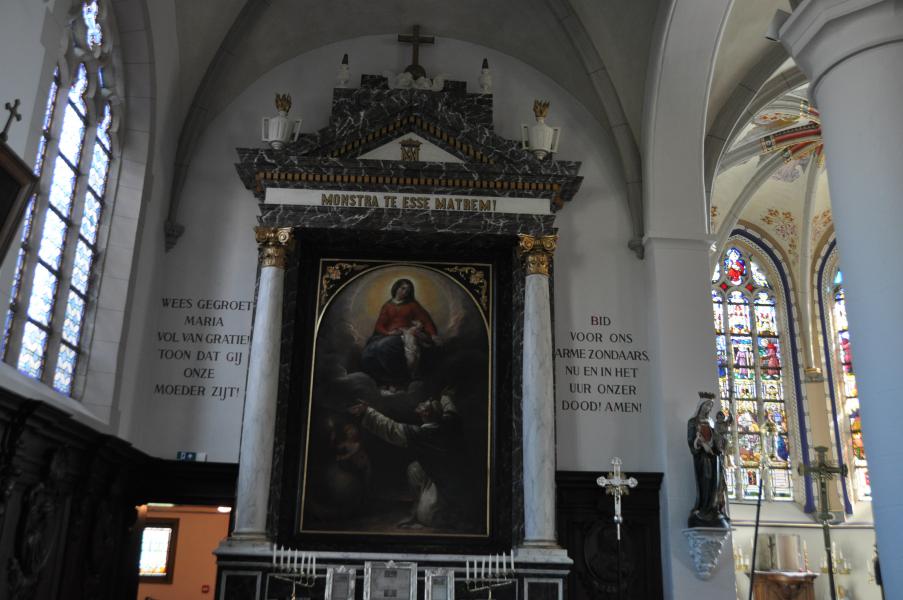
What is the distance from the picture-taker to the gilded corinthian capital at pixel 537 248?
10.9 m

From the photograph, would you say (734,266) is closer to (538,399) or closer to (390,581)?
(538,399)

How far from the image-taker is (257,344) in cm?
1044

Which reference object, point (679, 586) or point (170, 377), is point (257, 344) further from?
point (679, 586)

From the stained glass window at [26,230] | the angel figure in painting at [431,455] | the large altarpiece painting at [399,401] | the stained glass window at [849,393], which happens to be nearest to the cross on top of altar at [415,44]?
the large altarpiece painting at [399,401]

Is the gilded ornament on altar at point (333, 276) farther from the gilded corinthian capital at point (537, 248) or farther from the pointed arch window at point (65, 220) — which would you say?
the pointed arch window at point (65, 220)

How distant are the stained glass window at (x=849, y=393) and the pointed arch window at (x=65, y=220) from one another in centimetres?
1291

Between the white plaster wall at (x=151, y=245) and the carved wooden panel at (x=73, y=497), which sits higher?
the white plaster wall at (x=151, y=245)

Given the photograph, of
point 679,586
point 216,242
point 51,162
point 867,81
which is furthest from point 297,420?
point 867,81

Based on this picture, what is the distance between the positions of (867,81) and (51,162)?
7.05m

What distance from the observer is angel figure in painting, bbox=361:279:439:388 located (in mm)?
10844

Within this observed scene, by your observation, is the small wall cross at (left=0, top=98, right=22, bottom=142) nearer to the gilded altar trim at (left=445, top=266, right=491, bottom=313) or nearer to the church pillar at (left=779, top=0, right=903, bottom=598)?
the church pillar at (left=779, top=0, right=903, bottom=598)

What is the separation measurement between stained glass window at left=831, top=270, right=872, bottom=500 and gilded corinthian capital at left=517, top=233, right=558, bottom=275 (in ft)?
27.3

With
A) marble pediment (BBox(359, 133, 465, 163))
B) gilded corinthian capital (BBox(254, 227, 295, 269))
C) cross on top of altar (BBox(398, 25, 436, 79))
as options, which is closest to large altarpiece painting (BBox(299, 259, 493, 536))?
gilded corinthian capital (BBox(254, 227, 295, 269))

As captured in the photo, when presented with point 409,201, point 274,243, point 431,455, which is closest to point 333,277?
point 274,243
